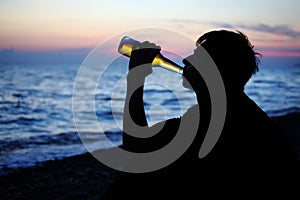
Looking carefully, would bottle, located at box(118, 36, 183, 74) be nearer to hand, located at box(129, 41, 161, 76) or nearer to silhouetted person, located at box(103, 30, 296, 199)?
hand, located at box(129, 41, 161, 76)

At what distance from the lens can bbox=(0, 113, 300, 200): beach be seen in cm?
646

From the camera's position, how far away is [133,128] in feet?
6.21

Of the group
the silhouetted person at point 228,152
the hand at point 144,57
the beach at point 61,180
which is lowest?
the beach at point 61,180

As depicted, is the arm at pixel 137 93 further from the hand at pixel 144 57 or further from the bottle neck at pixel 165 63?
the bottle neck at pixel 165 63

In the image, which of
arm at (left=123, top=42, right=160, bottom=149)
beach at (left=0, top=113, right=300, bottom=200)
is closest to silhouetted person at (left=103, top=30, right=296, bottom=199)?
arm at (left=123, top=42, right=160, bottom=149)

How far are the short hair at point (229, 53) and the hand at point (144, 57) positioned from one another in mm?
257

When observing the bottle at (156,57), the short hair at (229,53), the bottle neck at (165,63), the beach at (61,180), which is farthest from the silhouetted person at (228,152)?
the beach at (61,180)

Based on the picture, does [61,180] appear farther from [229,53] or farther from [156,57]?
[229,53]

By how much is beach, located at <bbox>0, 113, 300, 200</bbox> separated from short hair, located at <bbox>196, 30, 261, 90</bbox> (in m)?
4.69

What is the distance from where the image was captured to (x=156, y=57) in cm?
239

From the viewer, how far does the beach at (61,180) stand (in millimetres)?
6457

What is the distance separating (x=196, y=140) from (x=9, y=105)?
2605 cm

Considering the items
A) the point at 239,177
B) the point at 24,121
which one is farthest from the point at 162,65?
the point at 24,121

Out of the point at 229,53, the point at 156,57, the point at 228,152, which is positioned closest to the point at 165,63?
the point at 156,57
